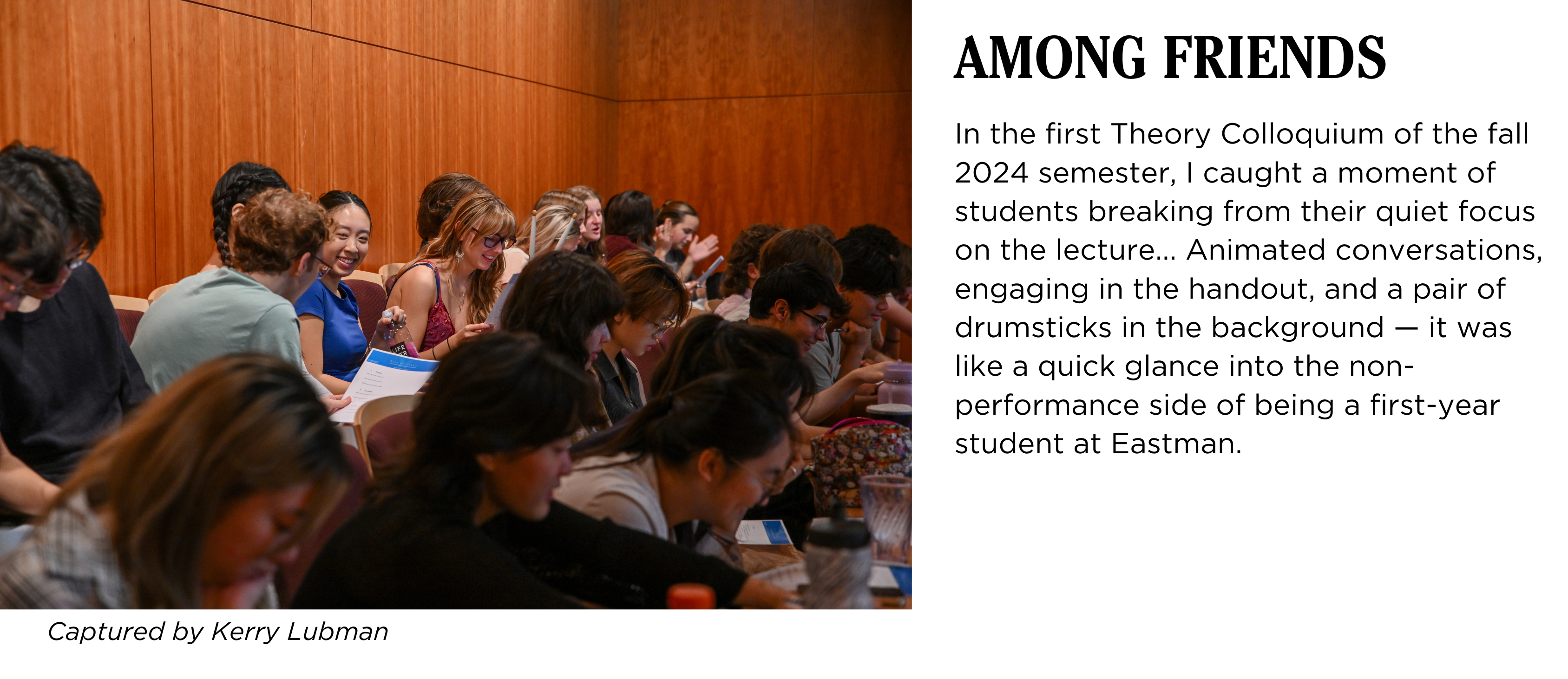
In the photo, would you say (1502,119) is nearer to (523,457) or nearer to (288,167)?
(523,457)

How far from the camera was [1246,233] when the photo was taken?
148 cm

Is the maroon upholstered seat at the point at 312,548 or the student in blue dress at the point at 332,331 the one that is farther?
the student in blue dress at the point at 332,331

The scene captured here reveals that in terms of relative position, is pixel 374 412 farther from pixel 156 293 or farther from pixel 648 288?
pixel 156 293

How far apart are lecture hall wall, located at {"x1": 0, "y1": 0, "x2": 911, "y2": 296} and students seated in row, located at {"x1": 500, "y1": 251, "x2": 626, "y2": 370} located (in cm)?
226

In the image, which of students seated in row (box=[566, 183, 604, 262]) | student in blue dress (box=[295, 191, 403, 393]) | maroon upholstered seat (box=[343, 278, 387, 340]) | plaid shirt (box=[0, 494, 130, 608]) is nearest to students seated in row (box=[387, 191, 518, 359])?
student in blue dress (box=[295, 191, 403, 393])

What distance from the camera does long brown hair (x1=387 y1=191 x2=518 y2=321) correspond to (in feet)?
12.0

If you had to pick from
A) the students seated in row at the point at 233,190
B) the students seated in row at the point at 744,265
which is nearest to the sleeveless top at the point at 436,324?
the students seated in row at the point at 233,190

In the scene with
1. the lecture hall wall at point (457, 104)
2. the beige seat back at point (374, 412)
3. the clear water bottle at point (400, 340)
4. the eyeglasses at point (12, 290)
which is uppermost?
the lecture hall wall at point (457, 104)

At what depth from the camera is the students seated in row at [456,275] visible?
11.4 ft

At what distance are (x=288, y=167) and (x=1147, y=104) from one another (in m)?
4.16

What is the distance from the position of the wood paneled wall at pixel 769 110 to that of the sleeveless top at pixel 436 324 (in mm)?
4241

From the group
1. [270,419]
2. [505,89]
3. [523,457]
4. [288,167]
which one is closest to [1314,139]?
[523,457]

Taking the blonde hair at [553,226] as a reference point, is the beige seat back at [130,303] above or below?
below

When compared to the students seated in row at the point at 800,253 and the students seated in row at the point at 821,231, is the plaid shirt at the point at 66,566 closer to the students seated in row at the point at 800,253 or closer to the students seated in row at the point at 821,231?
the students seated in row at the point at 800,253
